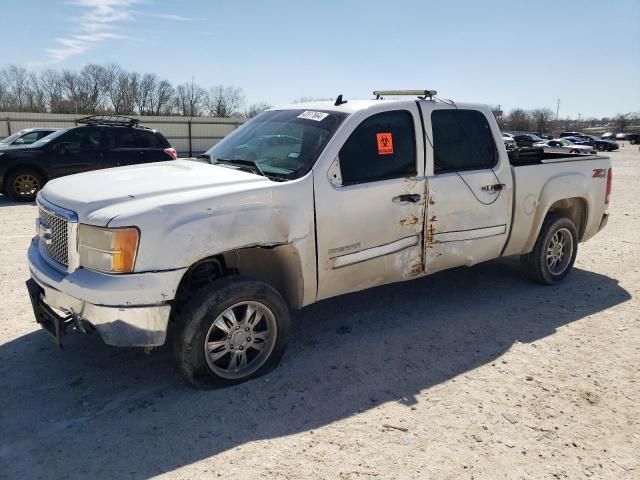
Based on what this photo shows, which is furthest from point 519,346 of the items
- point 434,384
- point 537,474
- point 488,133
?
point 488,133

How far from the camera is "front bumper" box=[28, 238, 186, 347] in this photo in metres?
2.99

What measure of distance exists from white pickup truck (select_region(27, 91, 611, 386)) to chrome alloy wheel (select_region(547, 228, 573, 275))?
65cm

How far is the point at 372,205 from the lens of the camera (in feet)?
12.9

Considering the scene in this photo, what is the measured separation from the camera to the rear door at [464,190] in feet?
14.4

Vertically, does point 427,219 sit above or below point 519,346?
above

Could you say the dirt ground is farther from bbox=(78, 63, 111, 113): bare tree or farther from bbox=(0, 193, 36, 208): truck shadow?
bbox=(78, 63, 111, 113): bare tree

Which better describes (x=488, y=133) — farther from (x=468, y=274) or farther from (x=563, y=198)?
(x=468, y=274)

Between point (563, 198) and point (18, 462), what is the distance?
5215 millimetres

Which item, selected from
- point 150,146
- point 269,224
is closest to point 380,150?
point 269,224

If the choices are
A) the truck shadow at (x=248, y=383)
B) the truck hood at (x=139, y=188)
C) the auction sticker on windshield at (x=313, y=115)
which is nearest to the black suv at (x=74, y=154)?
the truck shadow at (x=248, y=383)

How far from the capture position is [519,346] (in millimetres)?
4184

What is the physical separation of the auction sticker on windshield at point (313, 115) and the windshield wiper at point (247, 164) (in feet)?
2.06

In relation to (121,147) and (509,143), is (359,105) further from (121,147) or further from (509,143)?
(509,143)

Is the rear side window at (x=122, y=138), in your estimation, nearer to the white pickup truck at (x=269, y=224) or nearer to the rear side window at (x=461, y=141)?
the white pickup truck at (x=269, y=224)
